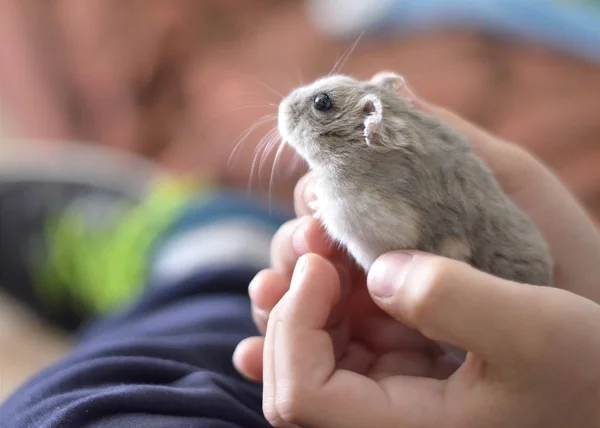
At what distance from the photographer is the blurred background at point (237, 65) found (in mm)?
1886

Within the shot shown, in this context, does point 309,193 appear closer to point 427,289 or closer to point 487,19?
point 427,289

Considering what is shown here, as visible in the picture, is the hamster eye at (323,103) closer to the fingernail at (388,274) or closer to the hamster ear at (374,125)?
the hamster ear at (374,125)

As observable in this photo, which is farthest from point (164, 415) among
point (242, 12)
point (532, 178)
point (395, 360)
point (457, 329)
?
point (242, 12)

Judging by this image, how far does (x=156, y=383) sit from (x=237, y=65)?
134 cm

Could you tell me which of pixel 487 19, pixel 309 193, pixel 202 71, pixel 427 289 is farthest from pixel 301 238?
pixel 487 19

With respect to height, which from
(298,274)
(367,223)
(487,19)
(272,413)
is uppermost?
(487,19)

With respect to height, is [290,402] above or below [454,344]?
below

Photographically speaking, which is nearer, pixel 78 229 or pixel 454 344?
pixel 454 344

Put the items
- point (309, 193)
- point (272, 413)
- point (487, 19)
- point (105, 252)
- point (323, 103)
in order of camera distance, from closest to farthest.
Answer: point (272, 413) < point (323, 103) < point (309, 193) < point (105, 252) < point (487, 19)

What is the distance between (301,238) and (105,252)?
104cm

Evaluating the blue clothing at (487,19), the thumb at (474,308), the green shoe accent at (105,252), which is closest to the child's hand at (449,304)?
the thumb at (474,308)

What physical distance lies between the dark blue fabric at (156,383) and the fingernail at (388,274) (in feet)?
0.99

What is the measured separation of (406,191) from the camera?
2.56 ft

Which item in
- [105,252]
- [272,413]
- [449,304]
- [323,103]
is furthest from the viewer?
[105,252]
